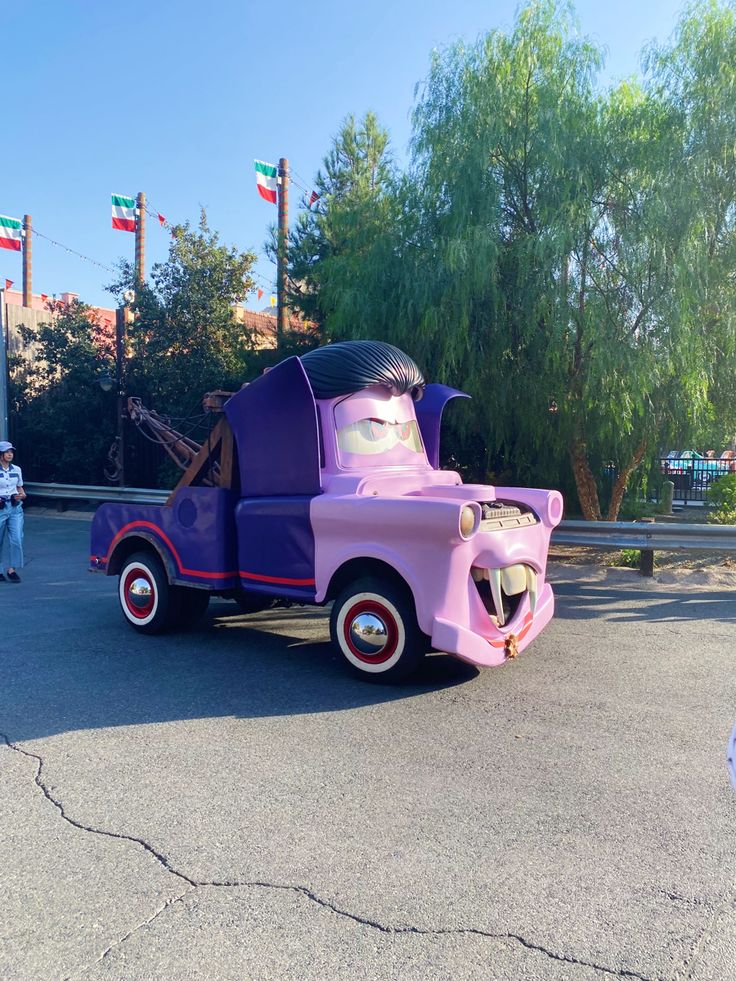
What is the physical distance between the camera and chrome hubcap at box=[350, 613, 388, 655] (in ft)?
18.4

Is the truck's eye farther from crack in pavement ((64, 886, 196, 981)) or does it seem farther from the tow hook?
crack in pavement ((64, 886, 196, 981))

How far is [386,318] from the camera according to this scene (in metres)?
11.6

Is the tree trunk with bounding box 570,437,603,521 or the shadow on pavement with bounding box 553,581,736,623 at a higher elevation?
the tree trunk with bounding box 570,437,603,521

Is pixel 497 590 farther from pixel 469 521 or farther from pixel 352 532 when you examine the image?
pixel 352 532

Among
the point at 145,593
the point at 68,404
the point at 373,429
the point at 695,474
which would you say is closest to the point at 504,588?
the point at 373,429

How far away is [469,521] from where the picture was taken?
522 centimetres

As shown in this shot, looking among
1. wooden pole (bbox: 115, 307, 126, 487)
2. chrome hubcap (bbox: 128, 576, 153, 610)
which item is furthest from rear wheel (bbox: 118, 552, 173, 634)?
wooden pole (bbox: 115, 307, 126, 487)

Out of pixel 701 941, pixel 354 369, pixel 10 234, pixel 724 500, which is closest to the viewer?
pixel 701 941

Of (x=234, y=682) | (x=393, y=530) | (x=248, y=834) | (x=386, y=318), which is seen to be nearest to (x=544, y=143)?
(x=386, y=318)

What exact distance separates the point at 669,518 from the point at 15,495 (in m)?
11.4

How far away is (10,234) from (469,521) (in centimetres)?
2894

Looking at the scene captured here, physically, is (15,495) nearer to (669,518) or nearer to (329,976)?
(329,976)

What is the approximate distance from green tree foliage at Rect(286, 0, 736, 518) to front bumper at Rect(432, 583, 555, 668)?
5383 millimetres

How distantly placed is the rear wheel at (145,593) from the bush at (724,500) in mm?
9452
